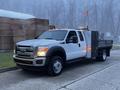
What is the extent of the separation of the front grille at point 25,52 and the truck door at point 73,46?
1.76m

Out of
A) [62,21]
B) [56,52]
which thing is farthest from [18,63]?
[62,21]

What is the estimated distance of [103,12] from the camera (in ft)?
156

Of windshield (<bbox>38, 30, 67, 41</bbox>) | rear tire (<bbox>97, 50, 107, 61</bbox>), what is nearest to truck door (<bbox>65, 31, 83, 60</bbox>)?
windshield (<bbox>38, 30, 67, 41</bbox>)

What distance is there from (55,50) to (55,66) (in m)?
0.64

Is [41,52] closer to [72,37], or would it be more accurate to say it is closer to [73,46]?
[73,46]

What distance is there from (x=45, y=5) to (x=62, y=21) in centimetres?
508

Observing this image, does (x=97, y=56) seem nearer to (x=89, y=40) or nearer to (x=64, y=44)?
(x=89, y=40)

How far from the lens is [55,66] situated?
821 cm

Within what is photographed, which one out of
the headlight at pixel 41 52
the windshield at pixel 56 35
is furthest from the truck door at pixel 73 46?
the headlight at pixel 41 52

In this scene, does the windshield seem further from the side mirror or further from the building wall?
the building wall

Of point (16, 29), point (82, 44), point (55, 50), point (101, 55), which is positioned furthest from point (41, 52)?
point (16, 29)

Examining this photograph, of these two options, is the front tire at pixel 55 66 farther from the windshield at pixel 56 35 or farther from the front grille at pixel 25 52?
the windshield at pixel 56 35

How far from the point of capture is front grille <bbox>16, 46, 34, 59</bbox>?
7.81m

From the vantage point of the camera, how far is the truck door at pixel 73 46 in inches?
357
